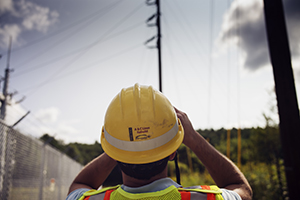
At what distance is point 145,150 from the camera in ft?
4.66

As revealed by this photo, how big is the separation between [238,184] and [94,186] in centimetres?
109

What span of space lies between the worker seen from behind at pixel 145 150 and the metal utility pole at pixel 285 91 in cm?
301

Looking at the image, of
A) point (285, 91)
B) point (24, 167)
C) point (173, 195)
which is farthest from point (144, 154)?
point (24, 167)

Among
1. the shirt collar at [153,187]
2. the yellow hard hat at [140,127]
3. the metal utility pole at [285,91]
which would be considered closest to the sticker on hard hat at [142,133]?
the yellow hard hat at [140,127]

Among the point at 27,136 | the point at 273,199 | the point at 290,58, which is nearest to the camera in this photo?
the point at 290,58

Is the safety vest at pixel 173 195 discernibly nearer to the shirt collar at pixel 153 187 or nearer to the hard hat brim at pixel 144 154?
the shirt collar at pixel 153 187

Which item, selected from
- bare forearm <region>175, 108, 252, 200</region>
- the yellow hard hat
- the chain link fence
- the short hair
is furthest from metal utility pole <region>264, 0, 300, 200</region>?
the chain link fence

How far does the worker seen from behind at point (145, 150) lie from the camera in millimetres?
1347

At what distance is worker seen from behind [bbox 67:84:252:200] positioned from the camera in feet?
4.42

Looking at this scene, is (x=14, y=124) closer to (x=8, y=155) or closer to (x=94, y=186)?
(x=8, y=155)

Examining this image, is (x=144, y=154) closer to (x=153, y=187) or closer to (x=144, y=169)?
(x=144, y=169)

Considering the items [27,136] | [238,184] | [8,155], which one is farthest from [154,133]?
[27,136]

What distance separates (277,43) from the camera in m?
4.30

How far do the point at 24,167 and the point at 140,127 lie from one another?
6073 millimetres
